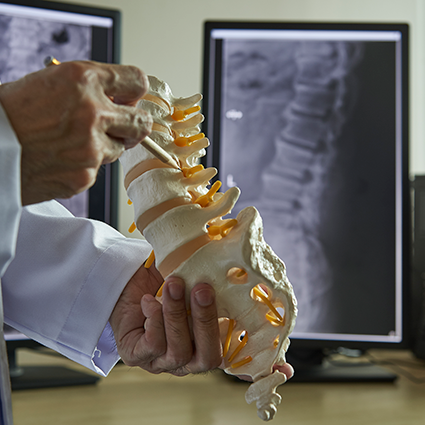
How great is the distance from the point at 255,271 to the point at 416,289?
A: 940 mm

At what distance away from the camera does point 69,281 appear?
67cm

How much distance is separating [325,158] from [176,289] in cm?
74

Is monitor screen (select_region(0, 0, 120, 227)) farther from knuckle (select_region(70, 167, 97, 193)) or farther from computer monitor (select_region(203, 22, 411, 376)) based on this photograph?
knuckle (select_region(70, 167, 97, 193))

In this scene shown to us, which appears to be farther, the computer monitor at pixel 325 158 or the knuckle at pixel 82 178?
the computer monitor at pixel 325 158

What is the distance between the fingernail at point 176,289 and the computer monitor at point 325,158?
2.09 feet

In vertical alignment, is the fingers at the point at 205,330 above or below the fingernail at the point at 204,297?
below

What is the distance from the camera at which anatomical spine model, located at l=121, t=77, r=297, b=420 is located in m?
0.49

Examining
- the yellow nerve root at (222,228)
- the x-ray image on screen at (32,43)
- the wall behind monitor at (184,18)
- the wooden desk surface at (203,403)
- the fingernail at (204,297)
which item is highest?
the wall behind monitor at (184,18)

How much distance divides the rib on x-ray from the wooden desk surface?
0.18 m

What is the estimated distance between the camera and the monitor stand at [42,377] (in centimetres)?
101

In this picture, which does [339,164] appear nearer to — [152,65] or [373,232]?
[373,232]

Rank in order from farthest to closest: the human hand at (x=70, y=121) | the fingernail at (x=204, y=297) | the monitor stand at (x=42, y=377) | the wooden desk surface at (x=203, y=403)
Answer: the monitor stand at (x=42, y=377) < the wooden desk surface at (x=203, y=403) < the fingernail at (x=204, y=297) < the human hand at (x=70, y=121)

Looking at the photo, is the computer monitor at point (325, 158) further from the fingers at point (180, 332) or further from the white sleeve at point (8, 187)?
the white sleeve at point (8, 187)

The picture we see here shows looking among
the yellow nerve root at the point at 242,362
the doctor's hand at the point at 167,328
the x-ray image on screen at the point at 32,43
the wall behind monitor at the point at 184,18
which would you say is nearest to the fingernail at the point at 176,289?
the doctor's hand at the point at 167,328
